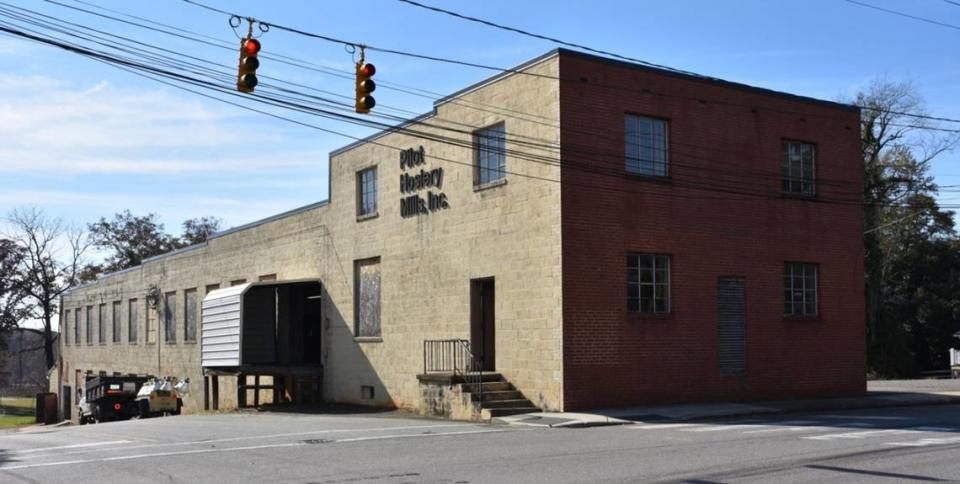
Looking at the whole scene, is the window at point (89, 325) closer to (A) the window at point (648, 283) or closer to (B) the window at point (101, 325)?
(B) the window at point (101, 325)

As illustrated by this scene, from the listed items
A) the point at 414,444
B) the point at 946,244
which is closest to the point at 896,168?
the point at 946,244

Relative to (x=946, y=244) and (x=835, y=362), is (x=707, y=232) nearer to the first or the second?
(x=835, y=362)

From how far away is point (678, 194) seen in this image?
23.0 m

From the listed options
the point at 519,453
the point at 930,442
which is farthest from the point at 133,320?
the point at 930,442

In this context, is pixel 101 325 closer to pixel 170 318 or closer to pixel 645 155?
pixel 170 318

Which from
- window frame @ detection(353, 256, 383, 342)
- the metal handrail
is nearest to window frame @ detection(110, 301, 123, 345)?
window frame @ detection(353, 256, 383, 342)

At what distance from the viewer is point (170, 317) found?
1786 inches

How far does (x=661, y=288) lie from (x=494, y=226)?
4.17 metres

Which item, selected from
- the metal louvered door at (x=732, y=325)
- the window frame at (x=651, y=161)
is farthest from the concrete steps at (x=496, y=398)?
the window frame at (x=651, y=161)

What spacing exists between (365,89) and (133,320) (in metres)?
39.2

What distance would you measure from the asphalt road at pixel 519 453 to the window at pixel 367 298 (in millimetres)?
8523

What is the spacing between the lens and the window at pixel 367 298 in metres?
28.7

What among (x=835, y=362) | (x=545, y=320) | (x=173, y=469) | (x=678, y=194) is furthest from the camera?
(x=835, y=362)

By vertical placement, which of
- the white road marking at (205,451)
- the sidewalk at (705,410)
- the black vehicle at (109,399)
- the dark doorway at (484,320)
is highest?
the dark doorway at (484,320)
